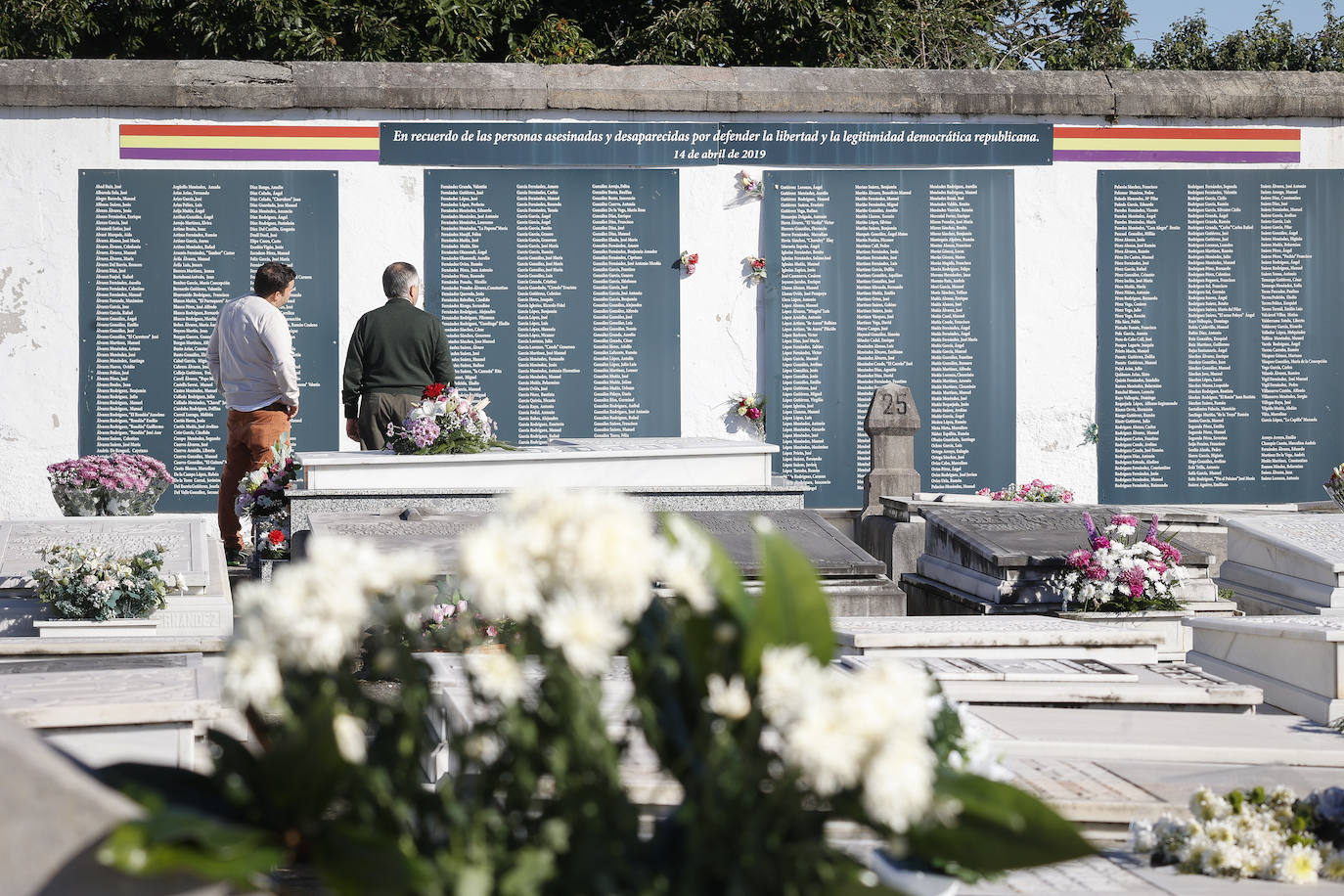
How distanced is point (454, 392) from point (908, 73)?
4.49 metres

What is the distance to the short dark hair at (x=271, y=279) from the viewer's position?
7219 millimetres

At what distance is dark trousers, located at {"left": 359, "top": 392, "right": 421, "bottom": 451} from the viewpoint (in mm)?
7547

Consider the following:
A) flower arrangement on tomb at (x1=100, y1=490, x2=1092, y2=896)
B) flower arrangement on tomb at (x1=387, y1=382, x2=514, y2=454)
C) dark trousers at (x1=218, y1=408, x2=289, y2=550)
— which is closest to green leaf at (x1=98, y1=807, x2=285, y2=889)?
flower arrangement on tomb at (x1=100, y1=490, x2=1092, y2=896)

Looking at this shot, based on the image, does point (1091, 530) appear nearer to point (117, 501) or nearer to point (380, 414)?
point (380, 414)

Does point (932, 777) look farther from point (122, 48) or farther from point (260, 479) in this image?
point (122, 48)

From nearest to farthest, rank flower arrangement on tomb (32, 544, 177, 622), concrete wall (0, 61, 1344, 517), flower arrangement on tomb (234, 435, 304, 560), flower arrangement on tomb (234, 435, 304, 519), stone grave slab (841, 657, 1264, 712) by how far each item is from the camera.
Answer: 1. stone grave slab (841, 657, 1264, 712)
2. flower arrangement on tomb (32, 544, 177, 622)
3. flower arrangement on tomb (234, 435, 304, 560)
4. flower arrangement on tomb (234, 435, 304, 519)
5. concrete wall (0, 61, 1344, 517)

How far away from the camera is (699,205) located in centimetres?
973

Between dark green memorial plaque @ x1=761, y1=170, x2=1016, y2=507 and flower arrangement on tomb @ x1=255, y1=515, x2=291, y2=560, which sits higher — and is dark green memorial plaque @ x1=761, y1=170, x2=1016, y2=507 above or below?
above

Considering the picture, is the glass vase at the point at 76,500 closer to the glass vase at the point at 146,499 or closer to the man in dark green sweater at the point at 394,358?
the glass vase at the point at 146,499

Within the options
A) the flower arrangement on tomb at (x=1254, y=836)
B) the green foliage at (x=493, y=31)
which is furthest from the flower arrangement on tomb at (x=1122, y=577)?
the green foliage at (x=493, y=31)

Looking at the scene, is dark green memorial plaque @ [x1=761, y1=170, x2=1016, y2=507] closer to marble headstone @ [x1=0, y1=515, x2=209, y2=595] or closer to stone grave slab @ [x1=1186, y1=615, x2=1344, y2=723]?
marble headstone @ [x1=0, y1=515, x2=209, y2=595]

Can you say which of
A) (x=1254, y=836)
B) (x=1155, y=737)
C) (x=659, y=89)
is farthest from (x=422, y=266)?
(x=1254, y=836)

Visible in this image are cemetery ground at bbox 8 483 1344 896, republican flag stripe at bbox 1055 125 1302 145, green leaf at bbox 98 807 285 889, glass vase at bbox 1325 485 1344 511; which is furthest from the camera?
republican flag stripe at bbox 1055 125 1302 145

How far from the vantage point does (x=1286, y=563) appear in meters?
6.07
